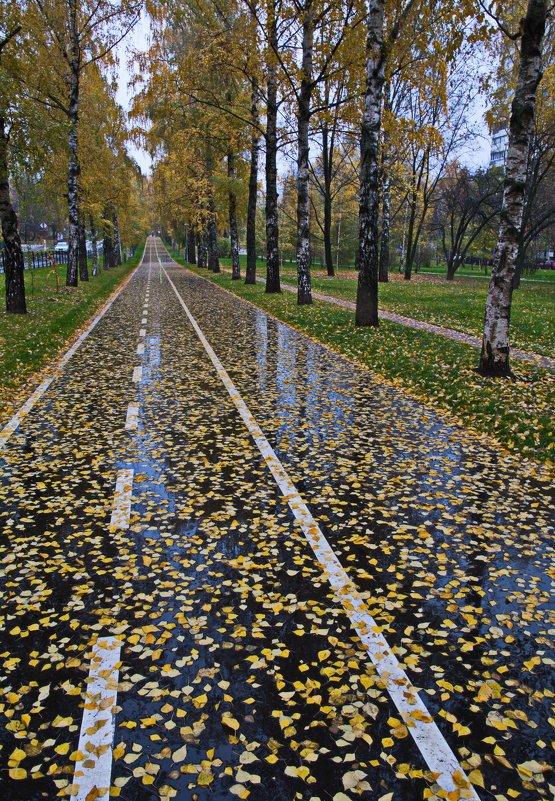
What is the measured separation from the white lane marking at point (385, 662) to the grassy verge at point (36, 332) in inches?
217

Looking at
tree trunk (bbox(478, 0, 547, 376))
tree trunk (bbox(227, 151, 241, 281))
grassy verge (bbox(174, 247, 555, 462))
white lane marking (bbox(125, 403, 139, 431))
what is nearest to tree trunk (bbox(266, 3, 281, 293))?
grassy verge (bbox(174, 247, 555, 462))

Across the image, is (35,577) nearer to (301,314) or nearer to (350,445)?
(350,445)

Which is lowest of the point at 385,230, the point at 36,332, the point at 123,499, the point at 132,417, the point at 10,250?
the point at 123,499

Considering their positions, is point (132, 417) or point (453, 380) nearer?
point (132, 417)

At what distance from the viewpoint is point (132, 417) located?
8617 millimetres

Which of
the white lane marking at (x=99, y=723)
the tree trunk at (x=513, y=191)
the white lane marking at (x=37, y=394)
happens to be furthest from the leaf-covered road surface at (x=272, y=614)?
the tree trunk at (x=513, y=191)

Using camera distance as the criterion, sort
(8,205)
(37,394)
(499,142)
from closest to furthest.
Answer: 1. (37,394)
2. (8,205)
3. (499,142)

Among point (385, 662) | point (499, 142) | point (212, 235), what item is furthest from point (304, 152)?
point (499, 142)

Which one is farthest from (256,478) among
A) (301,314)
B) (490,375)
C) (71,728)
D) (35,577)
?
(301,314)

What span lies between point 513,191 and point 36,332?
1174 cm

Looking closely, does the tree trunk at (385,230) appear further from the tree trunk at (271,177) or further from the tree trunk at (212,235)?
the tree trunk at (212,235)

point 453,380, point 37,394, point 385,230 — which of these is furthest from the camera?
point 385,230

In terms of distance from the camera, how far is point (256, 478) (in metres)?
6.39

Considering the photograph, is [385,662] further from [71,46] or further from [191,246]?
[191,246]
